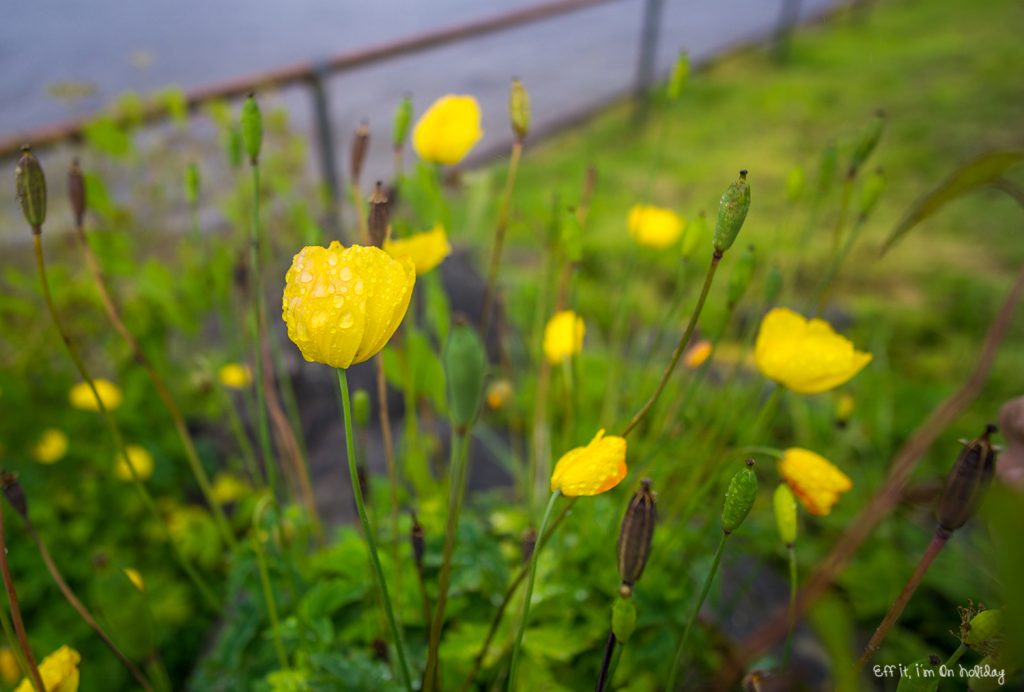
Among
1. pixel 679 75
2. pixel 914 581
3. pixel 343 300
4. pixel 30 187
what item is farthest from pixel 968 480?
pixel 30 187

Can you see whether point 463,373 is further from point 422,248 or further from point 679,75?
point 679,75

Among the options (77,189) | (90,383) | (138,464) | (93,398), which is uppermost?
(77,189)

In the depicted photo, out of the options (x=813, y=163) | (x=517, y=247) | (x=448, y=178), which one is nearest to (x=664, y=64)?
(x=813, y=163)

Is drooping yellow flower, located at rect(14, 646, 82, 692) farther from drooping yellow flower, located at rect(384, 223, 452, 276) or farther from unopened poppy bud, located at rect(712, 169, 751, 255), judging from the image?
unopened poppy bud, located at rect(712, 169, 751, 255)

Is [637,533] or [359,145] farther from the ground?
[359,145]

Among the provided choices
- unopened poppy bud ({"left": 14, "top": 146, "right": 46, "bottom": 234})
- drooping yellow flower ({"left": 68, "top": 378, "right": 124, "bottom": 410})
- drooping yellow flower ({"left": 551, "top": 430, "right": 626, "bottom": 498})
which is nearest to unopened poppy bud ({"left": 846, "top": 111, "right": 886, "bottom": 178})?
drooping yellow flower ({"left": 551, "top": 430, "right": 626, "bottom": 498})

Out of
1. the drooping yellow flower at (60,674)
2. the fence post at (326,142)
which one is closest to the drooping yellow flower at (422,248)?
the drooping yellow flower at (60,674)
